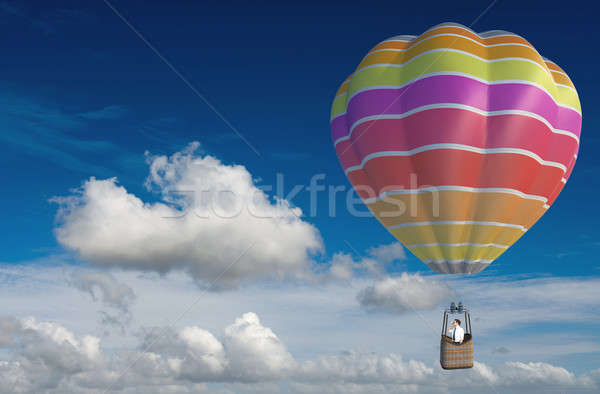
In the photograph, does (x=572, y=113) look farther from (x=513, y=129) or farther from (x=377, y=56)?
(x=377, y=56)

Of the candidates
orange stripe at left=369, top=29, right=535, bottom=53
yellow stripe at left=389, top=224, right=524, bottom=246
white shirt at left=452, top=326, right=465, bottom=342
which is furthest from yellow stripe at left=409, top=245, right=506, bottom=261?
orange stripe at left=369, top=29, right=535, bottom=53

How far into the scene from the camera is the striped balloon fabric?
1769 cm

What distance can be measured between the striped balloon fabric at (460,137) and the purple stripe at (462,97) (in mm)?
28

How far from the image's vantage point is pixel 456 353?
18031 mm

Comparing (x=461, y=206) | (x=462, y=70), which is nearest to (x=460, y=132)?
(x=462, y=70)

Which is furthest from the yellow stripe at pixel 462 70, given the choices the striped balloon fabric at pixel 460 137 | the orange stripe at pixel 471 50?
the orange stripe at pixel 471 50

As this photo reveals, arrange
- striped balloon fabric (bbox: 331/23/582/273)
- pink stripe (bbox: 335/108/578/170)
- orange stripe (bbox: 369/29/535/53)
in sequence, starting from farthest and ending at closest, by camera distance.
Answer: orange stripe (bbox: 369/29/535/53)
striped balloon fabric (bbox: 331/23/582/273)
pink stripe (bbox: 335/108/578/170)

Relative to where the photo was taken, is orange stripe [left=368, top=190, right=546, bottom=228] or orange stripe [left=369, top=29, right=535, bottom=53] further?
orange stripe [left=369, top=29, right=535, bottom=53]

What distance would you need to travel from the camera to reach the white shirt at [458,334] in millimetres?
18188

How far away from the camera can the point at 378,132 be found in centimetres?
1852

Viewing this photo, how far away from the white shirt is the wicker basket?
5.1 inches

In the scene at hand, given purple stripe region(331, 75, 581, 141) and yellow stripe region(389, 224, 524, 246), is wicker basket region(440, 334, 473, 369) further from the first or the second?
purple stripe region(331, 75, 581, 141)

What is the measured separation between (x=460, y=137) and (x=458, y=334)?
569cm

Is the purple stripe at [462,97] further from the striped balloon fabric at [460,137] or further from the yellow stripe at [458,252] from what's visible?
the yellow stripe at [458,252]
